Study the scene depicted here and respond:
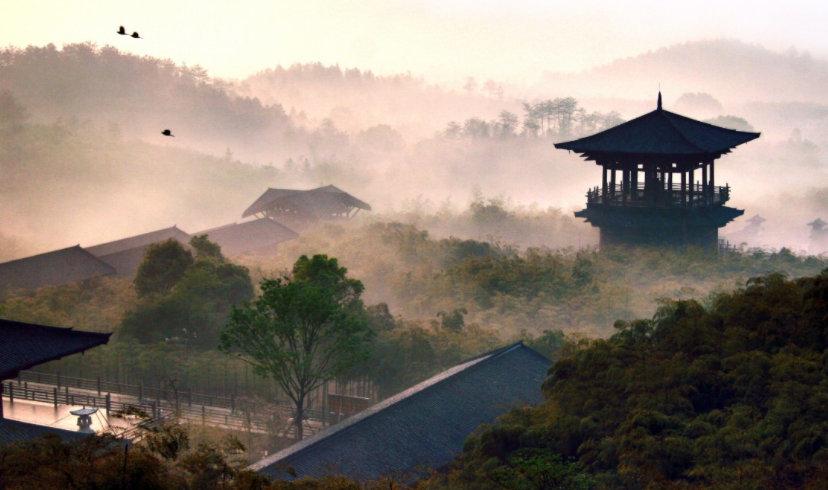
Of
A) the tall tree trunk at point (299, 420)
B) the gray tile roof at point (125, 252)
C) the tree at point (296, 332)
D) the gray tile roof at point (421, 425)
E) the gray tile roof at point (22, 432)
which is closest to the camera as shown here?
the gray tile roof at point (421, 425)

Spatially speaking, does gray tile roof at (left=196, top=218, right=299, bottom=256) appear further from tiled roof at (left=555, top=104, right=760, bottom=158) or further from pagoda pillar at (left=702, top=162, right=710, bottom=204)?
pagoda pillar at (left=702, top=162, right=710, bottom=204)

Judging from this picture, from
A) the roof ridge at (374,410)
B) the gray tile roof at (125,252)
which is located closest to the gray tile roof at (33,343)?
the roof ridge at (374,410)

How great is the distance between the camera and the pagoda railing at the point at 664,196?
49000 millimetres

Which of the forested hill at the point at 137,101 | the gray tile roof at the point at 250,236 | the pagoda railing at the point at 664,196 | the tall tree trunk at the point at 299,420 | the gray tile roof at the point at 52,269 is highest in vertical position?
the forested hill at the point at 137,101

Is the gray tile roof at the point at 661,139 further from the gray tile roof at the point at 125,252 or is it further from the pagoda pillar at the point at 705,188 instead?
the gray tile roof at the point at 125,252

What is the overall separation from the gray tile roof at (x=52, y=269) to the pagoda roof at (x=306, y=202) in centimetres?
2484

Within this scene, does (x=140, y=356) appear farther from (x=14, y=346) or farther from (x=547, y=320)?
(x=547, y=320)

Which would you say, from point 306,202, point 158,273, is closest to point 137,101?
point 306,202

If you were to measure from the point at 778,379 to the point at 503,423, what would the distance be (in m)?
5.62

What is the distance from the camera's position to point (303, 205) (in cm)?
7825

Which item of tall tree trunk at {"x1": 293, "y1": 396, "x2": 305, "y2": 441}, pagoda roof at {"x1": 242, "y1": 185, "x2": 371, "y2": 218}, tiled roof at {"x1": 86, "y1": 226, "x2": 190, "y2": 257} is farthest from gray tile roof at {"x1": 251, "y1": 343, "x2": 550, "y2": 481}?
pagoda roof at {"x1": 242, "y1": 185, "x2": 371, "y2": 218}

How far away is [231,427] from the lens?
110 feet

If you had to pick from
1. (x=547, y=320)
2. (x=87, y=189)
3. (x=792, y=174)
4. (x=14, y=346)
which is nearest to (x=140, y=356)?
(x=14, y=346)

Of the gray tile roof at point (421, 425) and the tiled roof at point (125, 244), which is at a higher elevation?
the tiled roof at point (125, 244)
